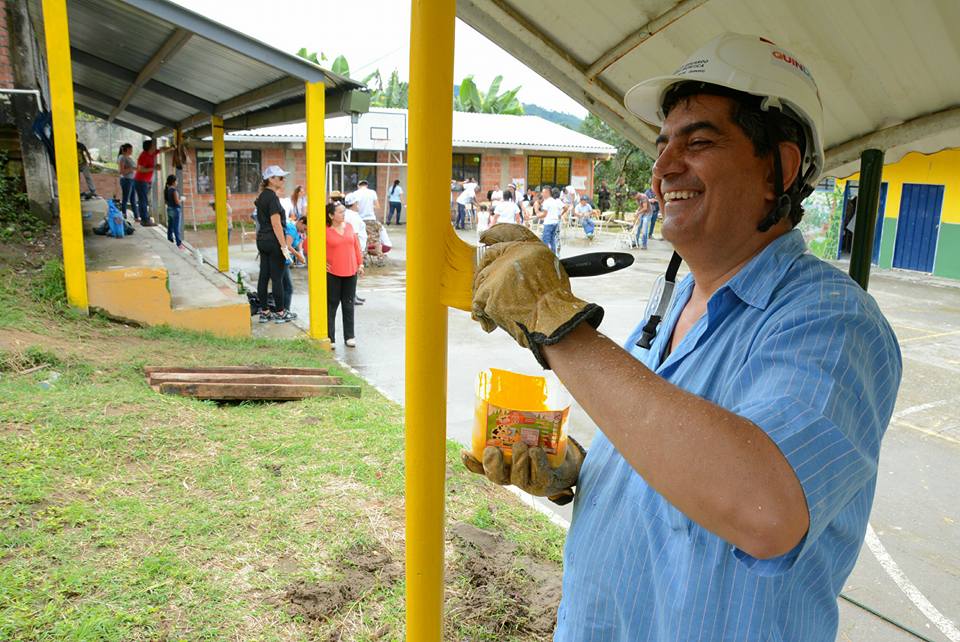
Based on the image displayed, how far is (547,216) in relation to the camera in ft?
61.3

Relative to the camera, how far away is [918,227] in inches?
691

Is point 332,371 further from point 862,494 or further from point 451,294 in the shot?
point 862,494

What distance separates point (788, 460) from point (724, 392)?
0.99ft

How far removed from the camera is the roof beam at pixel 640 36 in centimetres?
223

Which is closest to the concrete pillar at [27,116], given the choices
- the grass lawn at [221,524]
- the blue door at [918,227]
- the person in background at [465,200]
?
the grass lawn at [221,524]

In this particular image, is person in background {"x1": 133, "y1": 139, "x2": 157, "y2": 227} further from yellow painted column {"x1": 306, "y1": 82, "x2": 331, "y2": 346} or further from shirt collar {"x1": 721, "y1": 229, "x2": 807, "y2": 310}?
shirt collar {"x1": 721, "y1": 229, "x2": 807, "y2": 310}

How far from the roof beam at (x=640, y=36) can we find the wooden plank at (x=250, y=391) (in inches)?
173

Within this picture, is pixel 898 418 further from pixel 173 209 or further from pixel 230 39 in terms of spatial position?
pixel 173 209

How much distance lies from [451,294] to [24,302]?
7.61m

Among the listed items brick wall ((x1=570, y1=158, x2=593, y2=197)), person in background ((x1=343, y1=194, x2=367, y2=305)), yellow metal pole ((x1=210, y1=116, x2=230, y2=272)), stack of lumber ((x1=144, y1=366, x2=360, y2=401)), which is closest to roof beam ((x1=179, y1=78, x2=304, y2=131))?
yellow metal pole ((x1=210, y1=116, x2=230, y2=272))

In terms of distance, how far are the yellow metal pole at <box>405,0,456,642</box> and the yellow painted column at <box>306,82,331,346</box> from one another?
698 centimetres

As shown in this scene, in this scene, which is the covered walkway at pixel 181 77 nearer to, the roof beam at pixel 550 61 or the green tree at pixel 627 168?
the roof beam at pixel 550 61

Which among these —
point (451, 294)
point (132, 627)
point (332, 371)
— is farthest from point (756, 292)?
point (332, 371)

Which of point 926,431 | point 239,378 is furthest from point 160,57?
point 926,431
